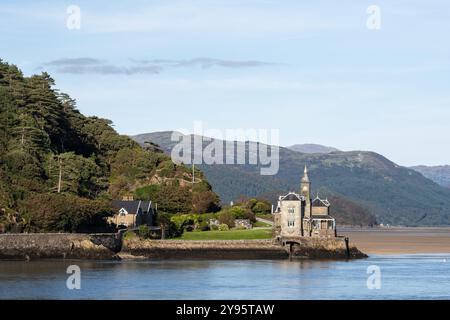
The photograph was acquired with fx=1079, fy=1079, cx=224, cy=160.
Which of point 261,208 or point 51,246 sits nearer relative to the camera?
point 51,246

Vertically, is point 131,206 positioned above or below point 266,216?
above

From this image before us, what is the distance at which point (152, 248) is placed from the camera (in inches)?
3706

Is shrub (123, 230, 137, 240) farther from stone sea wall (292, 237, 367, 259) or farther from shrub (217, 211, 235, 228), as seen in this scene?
shrub (217, 211, 235, 228)

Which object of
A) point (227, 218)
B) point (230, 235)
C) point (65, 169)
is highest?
point (65, 169)

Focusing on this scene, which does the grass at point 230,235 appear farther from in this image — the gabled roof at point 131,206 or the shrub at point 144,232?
the gabled roof at point 131,206

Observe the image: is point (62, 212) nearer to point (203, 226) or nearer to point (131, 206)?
point (131, 206)

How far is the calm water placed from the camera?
60.6m

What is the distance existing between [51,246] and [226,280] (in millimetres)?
25448

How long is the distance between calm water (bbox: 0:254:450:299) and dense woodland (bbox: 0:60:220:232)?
34.9 feet

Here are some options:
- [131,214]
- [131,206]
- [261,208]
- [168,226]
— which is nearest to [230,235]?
[168,226]

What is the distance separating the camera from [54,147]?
395 ft

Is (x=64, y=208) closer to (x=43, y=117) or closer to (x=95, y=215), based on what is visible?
(x=95, y=215)
